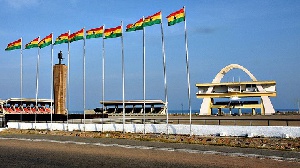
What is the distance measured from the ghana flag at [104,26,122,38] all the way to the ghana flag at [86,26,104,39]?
56cm

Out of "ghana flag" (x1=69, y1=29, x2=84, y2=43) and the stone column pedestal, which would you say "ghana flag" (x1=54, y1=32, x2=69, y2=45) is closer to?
"ghana flag" (x1=69, y1=29, x2=84, y2=43)

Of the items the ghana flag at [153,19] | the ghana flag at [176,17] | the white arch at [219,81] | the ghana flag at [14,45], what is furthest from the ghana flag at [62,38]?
the white arch at [219,81]

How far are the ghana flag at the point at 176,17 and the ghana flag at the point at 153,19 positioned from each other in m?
1.16

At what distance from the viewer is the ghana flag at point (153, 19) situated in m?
29.1

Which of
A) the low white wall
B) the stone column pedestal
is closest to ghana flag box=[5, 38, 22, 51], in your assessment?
the stone column pedestal

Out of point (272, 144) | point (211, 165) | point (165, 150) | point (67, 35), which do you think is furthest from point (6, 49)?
point (211, 165)

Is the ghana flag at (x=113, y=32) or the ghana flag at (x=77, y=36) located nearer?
the ghana flag at (x=113, y=32)

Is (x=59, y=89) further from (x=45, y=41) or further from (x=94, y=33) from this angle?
(x=94, y=33)

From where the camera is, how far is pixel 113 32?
3253cm

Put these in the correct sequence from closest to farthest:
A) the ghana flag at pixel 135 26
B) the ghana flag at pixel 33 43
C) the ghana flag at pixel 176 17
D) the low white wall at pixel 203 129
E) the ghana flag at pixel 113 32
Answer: the low white wall at pixel 203 129, the ghana flag at pixel 176 17, the ghana flag at pixel 135 26, the ghana flag at pixel 113 32, the ghana flag at pixel 33 43

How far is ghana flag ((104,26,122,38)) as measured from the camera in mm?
32000

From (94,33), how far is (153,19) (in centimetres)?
714

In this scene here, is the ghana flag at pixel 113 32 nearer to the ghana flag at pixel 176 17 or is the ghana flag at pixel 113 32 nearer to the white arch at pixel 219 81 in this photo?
the ghana flag at pixel 176 17

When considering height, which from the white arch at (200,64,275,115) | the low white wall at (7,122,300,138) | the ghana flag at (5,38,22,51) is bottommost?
the low white wall at (7,122,300,138)
